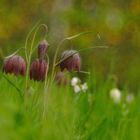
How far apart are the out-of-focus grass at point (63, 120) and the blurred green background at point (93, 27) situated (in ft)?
21.4

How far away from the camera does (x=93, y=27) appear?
42.2 feet

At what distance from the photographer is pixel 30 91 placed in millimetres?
2297

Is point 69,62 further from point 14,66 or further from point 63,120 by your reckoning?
point 63,120

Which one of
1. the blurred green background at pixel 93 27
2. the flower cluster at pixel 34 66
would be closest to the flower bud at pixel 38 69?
the flower cluster at pixel 34 66

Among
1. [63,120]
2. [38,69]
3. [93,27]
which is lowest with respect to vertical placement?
[63,120]

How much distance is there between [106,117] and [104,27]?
10931 mm

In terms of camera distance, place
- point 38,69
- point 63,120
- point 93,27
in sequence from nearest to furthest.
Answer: point 63,120
point 38,69
point 93,27

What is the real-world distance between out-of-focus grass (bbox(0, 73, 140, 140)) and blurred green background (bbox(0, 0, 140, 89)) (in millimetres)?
6512

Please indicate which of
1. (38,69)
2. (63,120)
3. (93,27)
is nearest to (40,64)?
(38,69)

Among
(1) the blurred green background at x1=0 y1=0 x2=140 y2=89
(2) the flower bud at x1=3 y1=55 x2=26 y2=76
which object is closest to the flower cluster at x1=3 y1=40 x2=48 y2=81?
(2) the flower bud at x1=3 y1=55 x2=26 y2=76

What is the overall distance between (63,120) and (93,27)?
11.3 m

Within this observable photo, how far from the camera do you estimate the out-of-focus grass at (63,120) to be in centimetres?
96

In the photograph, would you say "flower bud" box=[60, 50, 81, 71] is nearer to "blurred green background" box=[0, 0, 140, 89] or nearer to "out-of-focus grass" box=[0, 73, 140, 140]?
"out-of-focus grass" box=[0, 73, 140, 140]

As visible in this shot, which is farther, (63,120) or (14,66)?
(14,66)
